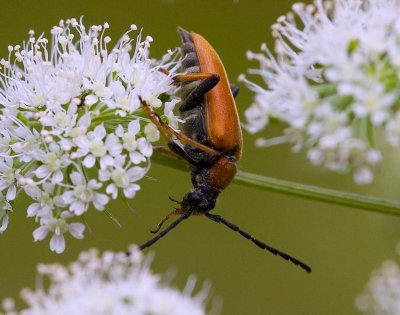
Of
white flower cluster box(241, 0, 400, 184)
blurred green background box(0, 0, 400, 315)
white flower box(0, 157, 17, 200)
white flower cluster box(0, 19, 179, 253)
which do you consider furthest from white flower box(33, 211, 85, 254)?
blurred green background box(0, 0, 400, 315)

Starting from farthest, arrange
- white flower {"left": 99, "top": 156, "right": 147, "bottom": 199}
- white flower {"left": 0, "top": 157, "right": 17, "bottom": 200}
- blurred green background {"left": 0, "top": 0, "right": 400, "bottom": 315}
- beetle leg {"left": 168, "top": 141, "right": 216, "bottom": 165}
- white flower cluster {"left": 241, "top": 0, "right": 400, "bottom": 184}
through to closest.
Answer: blurred green background {"left": 0, "top": 0, "right": 400, "bottom": 315} < beetle leg {"left": 168, "top": 141, "right": 216, "bottom": 165} < white flower {"left": 0, "top": 157, "right": 17, "bottom": 200} < white flower {"left": 99, "top": 156, "right": 147, "bottom": 199} < white flower cluster {"left": 241, "top": 0, "right": 400, "bottom": 184}

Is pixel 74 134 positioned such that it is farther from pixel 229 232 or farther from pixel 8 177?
pixel 229 232

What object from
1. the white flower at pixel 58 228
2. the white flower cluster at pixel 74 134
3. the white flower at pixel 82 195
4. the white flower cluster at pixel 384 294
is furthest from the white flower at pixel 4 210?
the white flower cluster at pixel 384 294

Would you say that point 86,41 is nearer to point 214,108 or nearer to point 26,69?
point 26,69

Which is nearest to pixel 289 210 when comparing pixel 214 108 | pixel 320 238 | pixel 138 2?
pixel 320 238

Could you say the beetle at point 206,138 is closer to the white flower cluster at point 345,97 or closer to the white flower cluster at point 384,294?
the white flower cluster at point 345,97

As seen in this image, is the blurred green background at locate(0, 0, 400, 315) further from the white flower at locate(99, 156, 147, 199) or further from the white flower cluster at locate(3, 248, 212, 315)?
the white flower at locate(99, 156, 147, 199)

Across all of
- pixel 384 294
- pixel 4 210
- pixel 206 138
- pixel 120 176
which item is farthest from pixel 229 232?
pixel 120 176
